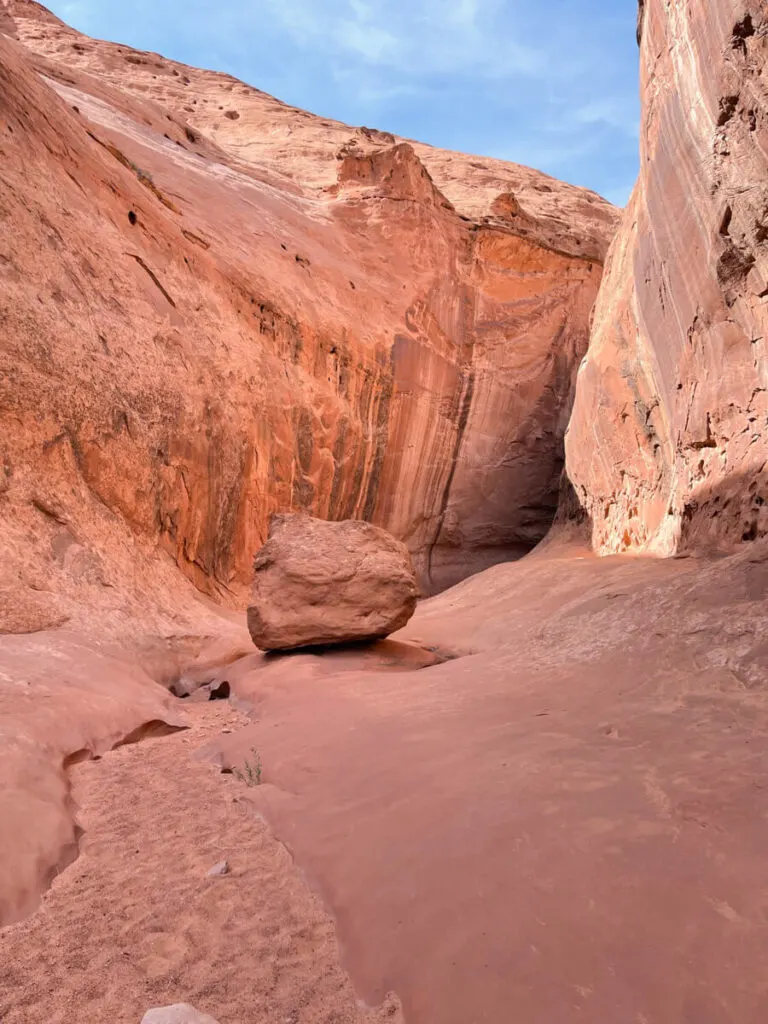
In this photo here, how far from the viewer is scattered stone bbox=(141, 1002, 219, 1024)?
1.59 m

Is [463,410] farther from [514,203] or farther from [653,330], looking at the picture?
[653,330]

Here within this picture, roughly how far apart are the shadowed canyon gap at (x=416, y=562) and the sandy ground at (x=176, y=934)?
15 mm

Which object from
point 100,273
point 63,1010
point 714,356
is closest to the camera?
point 63,1010

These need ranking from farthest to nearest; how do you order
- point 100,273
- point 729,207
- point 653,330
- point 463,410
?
point 463,410, point 100,273, point 653,330, point 729,207

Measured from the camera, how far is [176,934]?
214cm

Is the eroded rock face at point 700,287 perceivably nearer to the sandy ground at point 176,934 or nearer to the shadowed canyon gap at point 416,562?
the shadowed canyon gap at point 416,562

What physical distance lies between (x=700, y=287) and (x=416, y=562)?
10387mm

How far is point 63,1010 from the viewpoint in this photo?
1751 millimetres

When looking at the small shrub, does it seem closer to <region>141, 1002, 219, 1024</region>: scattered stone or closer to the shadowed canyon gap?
the shadowed canyon gap

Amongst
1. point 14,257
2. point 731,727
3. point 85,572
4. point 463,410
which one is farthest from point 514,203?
point 731,727

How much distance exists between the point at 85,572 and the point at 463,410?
1148cm

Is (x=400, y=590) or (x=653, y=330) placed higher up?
(x=653, y=330)

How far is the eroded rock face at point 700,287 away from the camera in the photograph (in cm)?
584

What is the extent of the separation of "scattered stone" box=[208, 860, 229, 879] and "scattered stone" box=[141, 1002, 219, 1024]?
885 millimetres
